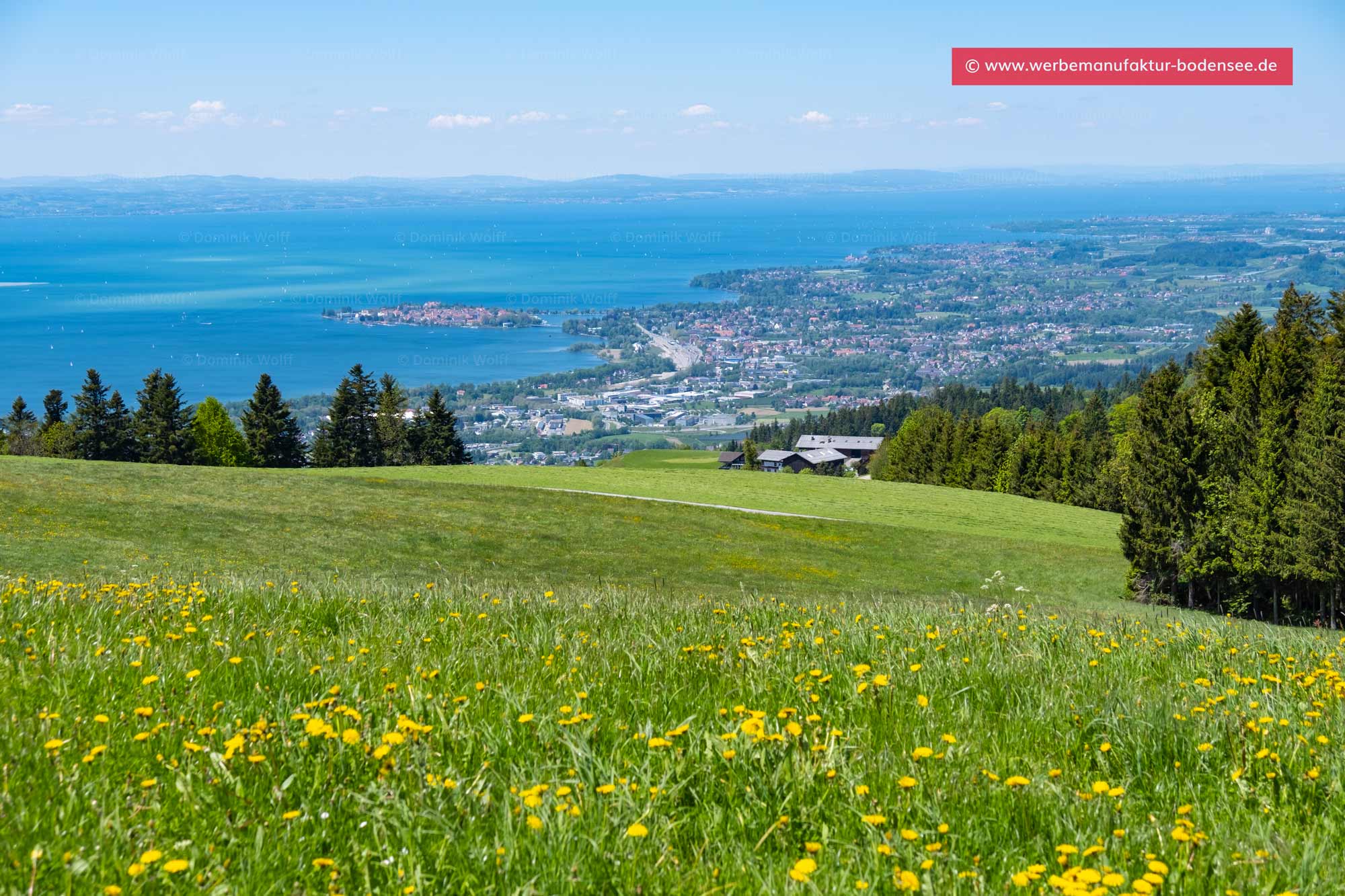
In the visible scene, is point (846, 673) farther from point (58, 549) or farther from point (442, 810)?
point (58, 549)

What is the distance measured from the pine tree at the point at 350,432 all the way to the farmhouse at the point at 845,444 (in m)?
90.8

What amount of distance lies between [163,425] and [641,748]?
77414 mm

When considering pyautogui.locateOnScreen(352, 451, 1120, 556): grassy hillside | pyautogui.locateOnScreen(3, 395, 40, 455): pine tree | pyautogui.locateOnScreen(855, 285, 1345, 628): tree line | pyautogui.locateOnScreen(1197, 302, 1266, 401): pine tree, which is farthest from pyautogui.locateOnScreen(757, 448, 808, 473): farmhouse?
pyautogui.locateOnScreen(855, 285, 1345, 628): tree line

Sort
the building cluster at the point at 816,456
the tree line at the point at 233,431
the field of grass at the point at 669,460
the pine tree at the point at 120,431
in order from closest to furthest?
the tree line at the point at 233,431, the pine tree at the point at 120,431, the field of grass at the point at 669,460, the building cluster at the point at 816,456

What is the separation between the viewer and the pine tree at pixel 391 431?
77.6 m

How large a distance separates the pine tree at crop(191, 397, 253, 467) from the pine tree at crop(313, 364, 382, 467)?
6112 mm

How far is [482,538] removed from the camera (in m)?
28.8

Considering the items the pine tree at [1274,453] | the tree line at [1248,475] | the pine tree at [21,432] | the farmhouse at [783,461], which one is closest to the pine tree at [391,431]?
the pine tree at [21,432]

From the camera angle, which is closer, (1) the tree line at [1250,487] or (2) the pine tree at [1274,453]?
(1) the tree line at [1250,487]

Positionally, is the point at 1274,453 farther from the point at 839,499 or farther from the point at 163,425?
the point at 163,425

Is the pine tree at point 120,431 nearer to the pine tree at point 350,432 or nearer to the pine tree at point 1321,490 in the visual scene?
the pine tree at point 350,432

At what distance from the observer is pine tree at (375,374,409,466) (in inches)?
3054

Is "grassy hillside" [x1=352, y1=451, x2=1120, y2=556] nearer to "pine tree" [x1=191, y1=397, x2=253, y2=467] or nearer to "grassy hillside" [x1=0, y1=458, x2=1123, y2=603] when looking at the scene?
"grassy hillside" [x1=0, y1=458, x2=1123, y2=603]

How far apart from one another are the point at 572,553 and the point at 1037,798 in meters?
25.7
